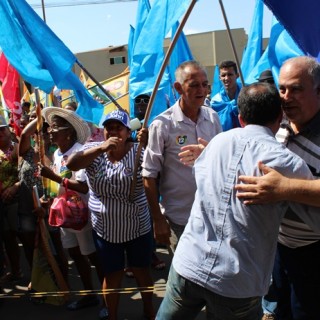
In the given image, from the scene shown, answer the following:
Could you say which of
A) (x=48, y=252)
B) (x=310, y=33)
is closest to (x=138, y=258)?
(x=48, y=252)

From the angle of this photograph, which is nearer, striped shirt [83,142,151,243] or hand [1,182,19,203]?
striped shirt [83,142,151,243]

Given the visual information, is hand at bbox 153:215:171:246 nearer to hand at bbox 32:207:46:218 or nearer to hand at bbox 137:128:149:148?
hand at bbox 137:128:149:148

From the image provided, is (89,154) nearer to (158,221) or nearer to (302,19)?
(158,221)

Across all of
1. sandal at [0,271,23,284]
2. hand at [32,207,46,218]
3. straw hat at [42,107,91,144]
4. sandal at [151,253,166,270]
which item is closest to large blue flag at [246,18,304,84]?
straw hat at [42,107,91,144]

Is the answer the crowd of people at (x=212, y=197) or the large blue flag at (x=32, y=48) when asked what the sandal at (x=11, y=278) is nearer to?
the crowd of people at (x=212, y=197)

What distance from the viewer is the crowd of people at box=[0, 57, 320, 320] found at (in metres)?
1.74

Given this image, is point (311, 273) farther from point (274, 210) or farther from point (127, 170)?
point (127, 170)

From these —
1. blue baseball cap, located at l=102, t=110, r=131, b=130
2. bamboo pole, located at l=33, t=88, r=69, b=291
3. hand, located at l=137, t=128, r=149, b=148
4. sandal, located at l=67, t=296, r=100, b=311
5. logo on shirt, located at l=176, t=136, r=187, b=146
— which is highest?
blue baseball cap, located at l=102, t=110, r=131, b=130

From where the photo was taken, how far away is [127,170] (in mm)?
3098

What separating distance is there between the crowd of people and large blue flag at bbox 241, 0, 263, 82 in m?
1.02

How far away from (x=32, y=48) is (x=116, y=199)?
1771 mm

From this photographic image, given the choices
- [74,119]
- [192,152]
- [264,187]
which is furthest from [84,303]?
[264,187]

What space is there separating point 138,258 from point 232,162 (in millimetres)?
1705

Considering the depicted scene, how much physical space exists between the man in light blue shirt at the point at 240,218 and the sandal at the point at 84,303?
2155mm
